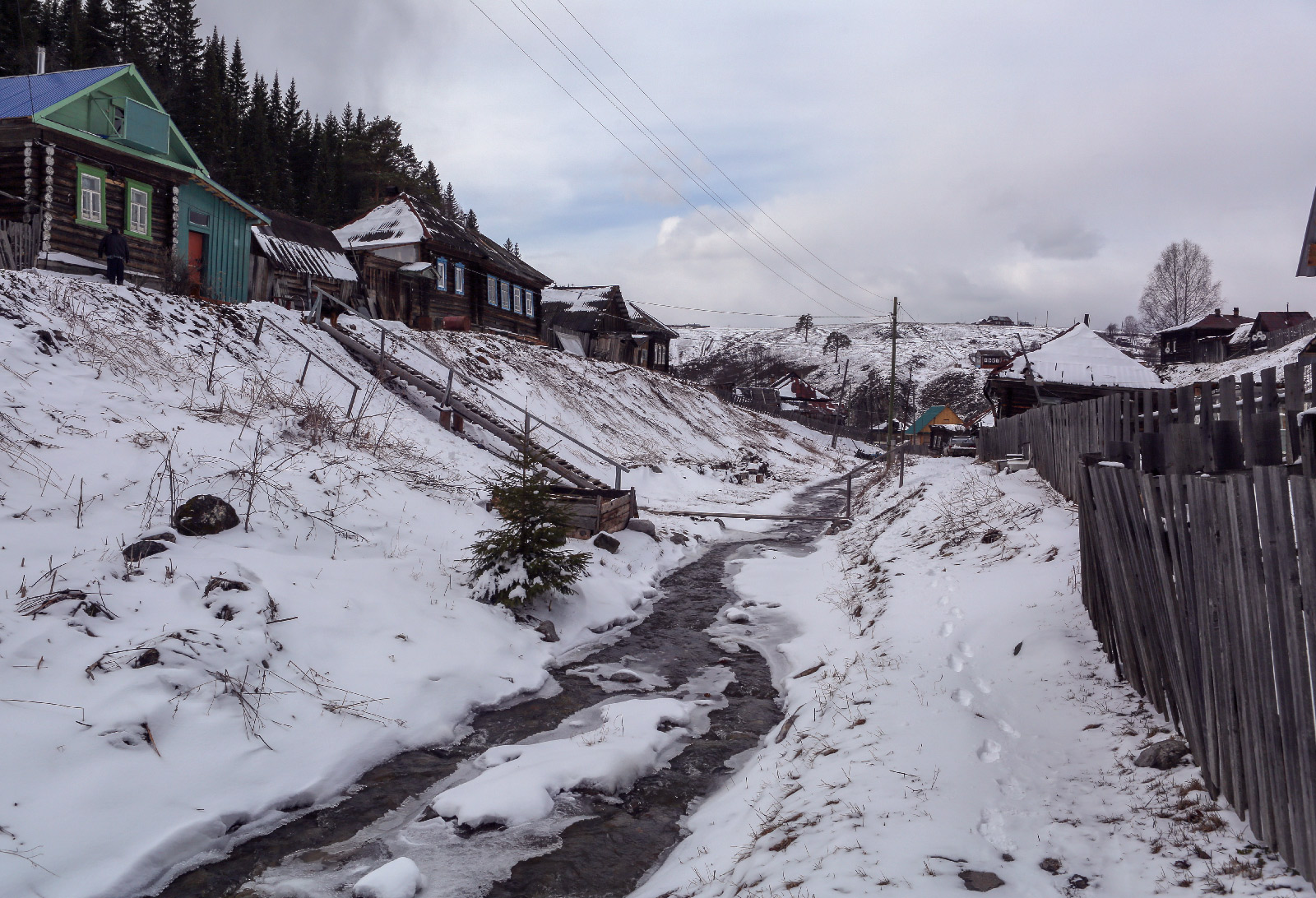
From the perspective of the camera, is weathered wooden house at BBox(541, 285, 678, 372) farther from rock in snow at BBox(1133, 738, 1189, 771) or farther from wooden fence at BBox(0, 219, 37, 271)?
rock in snow at BBox(1133, 738, 1189, 771)

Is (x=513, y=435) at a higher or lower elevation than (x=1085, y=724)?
higher

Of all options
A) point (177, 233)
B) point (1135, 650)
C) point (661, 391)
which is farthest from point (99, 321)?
point (661, 391)

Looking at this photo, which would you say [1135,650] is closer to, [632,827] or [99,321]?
[632,827]

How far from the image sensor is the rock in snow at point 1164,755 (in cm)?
428

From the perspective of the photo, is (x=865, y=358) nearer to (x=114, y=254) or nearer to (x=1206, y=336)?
(x=1206, y=336)

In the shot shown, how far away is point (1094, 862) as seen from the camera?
3.64 meters

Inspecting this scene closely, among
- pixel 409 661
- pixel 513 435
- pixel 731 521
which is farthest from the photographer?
pixel 731 521

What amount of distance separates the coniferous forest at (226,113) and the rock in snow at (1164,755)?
168 feet

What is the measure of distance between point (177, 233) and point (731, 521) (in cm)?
1753

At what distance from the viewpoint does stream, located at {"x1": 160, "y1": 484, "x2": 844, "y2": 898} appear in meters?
4.50

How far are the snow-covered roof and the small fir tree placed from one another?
2364cm

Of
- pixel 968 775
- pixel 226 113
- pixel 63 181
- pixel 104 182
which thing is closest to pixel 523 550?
pixel 968 775

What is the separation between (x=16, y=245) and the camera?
16328 mm

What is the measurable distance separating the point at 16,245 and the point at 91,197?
3.47m
